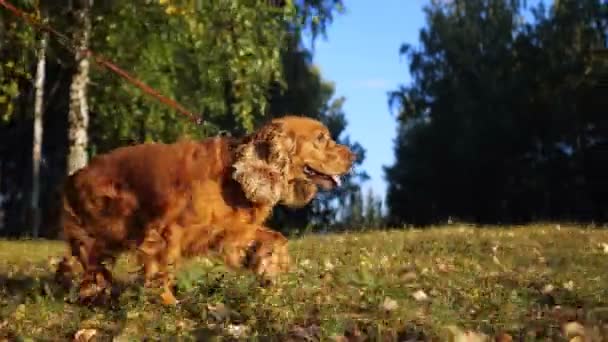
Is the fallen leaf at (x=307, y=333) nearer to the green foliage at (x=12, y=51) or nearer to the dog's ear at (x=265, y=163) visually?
the dog's ear at (x=265, y=163)

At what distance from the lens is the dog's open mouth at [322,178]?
6.44 meters

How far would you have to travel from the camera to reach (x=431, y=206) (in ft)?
142

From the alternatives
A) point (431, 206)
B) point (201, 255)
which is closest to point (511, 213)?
point (431, 206)

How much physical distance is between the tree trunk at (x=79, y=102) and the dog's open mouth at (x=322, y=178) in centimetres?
852

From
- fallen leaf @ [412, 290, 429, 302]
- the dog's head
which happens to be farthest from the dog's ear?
fallen leaf @ [412, 290, 429, 302]

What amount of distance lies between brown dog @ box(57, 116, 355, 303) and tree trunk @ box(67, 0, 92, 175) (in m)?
8.04

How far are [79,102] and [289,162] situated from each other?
9.21m

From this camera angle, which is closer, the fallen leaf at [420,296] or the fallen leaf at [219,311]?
the fallen leaf at [219,311]

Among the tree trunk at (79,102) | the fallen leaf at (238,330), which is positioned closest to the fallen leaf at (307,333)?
the fallen leaf at (238,330)

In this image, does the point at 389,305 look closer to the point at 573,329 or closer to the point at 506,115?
the point at 573,329

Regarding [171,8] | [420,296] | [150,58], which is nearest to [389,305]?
[420,296]

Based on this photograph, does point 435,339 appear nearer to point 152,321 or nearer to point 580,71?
point 152,321

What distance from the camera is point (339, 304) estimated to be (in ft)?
18.1

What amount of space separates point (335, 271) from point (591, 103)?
31.8 metres
